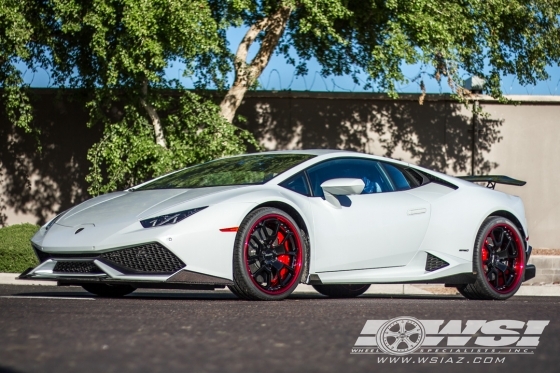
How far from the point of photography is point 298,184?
736cm

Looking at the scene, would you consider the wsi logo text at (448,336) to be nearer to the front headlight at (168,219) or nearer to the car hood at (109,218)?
the front headlight at (168,219)

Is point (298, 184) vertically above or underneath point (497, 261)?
above

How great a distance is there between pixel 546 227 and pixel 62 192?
27.8ft

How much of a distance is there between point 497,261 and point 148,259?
132 inches

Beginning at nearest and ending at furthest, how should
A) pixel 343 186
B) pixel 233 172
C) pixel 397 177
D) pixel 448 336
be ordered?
pixel 448 336, pixel 343 186, pixel 233 172, pixel 397 177

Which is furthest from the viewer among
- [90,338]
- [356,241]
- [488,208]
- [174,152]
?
[174,152]

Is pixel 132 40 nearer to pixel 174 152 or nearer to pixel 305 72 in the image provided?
pixel 174 152

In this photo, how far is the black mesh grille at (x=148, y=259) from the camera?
254 inches

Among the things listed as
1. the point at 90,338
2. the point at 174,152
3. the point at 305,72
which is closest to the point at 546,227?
the point at 305,72

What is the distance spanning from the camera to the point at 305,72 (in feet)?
51.6

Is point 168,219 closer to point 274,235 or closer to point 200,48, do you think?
point 274,235

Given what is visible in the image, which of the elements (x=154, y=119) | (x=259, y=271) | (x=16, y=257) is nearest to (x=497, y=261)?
(x=259, y=271)

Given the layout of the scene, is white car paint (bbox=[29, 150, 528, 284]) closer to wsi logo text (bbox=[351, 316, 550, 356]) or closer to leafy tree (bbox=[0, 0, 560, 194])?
wsi logo text (bbox=[351, 316, 550, 356])

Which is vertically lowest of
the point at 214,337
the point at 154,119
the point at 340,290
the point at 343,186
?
the point at 340,290
